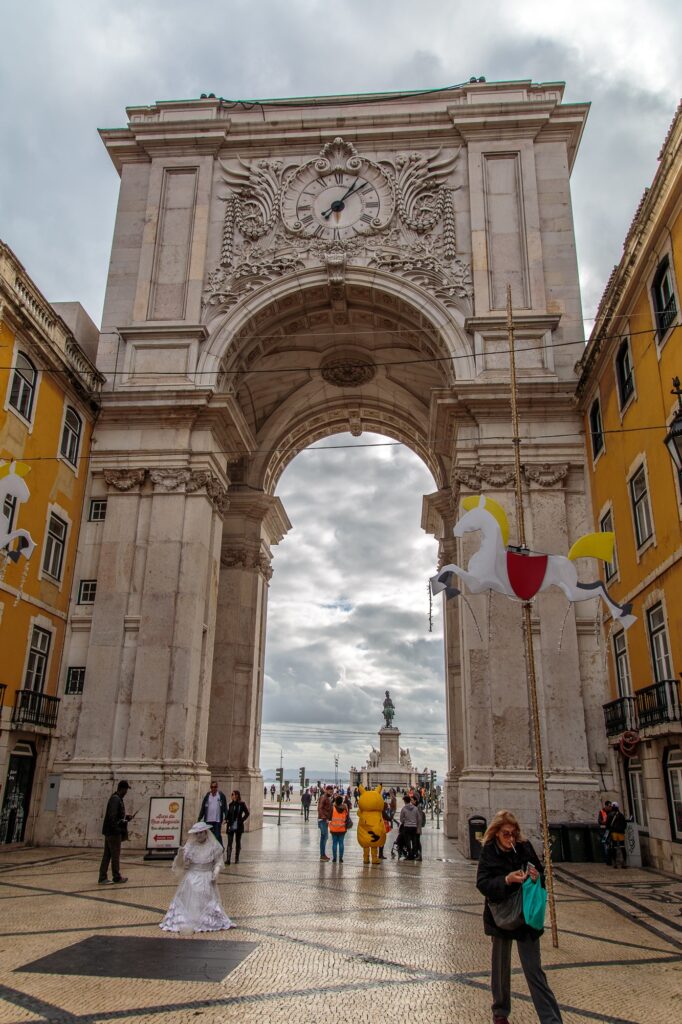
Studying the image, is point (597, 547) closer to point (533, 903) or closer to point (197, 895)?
point (533, 903)

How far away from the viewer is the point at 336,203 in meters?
26.5

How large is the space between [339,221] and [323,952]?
75.5 feet

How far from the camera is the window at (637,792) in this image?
18.2 meters

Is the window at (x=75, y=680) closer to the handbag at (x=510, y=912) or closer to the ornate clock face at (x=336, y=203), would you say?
the ornate clock face at (x=336, y=203)

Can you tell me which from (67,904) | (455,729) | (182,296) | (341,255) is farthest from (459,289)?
(67,904)

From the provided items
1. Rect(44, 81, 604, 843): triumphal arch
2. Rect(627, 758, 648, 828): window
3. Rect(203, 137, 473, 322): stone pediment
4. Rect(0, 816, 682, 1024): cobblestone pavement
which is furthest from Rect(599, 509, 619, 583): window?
Rect(203, 137, 473, 322): stone pediment

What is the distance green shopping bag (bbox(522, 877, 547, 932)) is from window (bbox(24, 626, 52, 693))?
56.5ft

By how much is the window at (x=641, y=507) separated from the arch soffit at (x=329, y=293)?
7.34 m

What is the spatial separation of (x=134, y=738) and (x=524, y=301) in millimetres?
17259

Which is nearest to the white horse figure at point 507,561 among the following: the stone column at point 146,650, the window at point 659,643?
the window at point 659,643

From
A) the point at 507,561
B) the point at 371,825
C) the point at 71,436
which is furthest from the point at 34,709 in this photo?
the point at 507,561

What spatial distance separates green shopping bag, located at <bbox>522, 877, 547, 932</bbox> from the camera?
5.86 meters

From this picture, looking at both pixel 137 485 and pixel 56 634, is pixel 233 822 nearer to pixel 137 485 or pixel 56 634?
pixel 56 634

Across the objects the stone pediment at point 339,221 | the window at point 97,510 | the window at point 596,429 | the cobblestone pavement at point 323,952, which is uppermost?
the stone pediment at point 339,221
